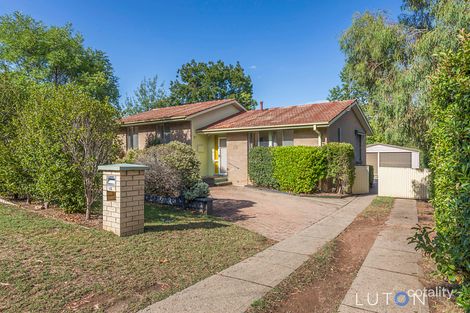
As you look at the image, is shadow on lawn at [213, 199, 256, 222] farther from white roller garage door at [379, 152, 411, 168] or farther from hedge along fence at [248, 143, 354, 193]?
white roller garage door at [379, 152, 411, 168]

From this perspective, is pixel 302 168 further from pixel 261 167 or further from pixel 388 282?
pixel 388 282

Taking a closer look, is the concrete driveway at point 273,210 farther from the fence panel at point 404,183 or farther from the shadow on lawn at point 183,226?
the fence panel at point 404,183

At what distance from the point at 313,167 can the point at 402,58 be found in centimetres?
620

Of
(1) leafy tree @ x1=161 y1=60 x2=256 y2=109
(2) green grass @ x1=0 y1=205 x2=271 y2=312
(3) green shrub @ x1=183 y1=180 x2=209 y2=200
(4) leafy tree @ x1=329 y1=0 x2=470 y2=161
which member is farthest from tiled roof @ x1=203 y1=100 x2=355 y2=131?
(1) leafy tree @ x1=161 y1=60 x2=256 y2=109

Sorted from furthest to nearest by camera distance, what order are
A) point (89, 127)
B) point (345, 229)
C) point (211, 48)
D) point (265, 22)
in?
point (211, 48), point (265, 22), point (345, 229), point (89, 127)

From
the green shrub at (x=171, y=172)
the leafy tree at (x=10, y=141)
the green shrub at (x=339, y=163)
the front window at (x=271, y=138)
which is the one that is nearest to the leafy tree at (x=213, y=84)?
the front window at (x=271, y=138)

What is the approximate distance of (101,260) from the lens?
4.35 metres

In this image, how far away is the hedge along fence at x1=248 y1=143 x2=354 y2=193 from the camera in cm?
1277

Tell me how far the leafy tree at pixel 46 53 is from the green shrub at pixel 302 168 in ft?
47.0

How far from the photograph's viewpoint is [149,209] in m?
8.45

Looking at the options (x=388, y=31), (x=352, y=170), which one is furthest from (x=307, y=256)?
(x=388, y=31)

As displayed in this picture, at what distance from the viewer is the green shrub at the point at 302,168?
12.7 metres

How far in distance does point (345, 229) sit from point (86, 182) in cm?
630

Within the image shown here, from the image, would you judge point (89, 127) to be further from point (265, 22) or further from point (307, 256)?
point (265, 22)
